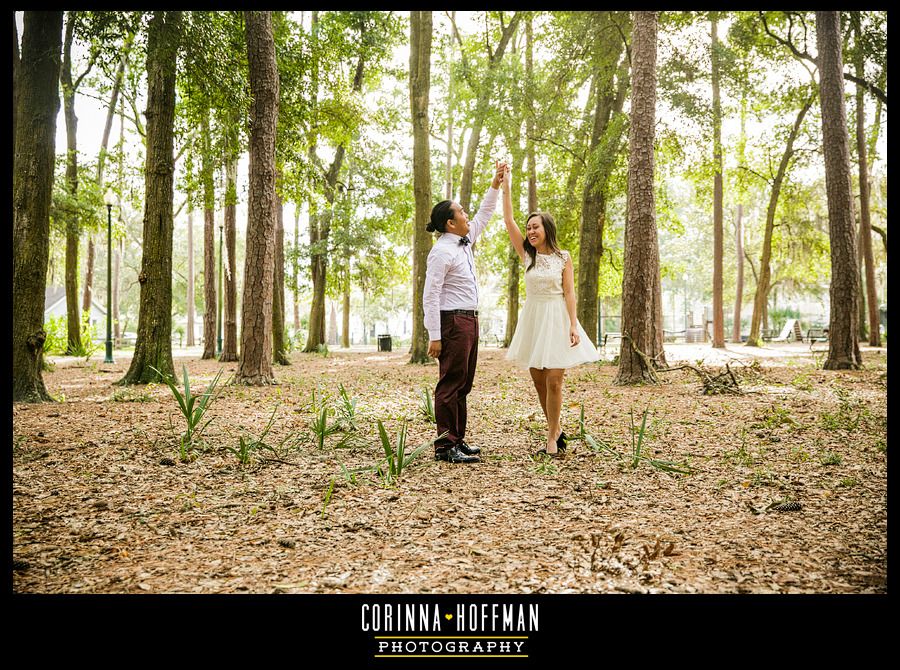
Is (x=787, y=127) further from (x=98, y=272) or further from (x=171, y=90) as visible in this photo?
(x=98, y=272)

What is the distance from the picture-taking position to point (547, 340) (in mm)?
4566

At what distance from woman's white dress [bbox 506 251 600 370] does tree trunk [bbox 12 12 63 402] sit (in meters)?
5.86

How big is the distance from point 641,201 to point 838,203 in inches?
174

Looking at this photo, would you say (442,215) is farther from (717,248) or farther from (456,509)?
(717,248)

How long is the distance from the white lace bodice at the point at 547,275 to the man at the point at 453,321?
516 millimetres

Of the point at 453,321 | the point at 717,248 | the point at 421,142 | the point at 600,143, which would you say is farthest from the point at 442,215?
the point at 717,248

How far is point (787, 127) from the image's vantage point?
1809 cm

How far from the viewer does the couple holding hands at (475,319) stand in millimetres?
4453

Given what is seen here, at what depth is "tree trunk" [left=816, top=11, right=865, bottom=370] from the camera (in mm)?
10406

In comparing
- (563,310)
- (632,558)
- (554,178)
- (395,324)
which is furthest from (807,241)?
(395,324)

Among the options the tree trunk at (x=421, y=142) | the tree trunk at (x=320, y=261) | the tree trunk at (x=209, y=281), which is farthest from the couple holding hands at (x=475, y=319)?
the tree trunk at (x=320, y=261)

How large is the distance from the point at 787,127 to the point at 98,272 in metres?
63.1

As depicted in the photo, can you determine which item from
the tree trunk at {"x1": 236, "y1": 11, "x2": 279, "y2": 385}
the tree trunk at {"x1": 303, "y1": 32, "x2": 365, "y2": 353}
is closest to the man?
the tree trunk at {"x1": 236, "y1": 11, "x2": 279, "y2": 385}
